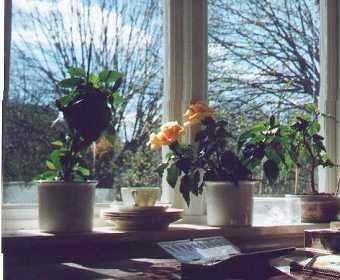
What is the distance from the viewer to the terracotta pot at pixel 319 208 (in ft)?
7.98

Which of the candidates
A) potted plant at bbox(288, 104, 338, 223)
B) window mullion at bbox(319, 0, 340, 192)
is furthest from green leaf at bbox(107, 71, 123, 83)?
window mullion at bbox(319, 0, 340, 192)

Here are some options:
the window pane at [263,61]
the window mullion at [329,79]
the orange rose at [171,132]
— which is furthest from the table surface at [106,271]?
the window mullion at [329,79]

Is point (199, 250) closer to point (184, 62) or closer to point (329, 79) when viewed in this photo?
point (184, 62)

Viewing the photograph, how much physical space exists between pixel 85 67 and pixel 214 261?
1018 mm

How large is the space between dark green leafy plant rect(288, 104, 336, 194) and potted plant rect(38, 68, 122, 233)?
83 centimetres

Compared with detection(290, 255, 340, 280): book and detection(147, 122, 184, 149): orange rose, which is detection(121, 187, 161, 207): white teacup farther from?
detection(290, 255, 340, 280): book

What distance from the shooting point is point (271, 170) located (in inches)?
90.4

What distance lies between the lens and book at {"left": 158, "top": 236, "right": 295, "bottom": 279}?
1412mm

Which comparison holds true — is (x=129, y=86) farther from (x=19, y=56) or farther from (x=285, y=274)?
(x=285, y=274)

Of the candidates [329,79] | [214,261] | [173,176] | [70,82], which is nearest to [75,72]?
[70,82]

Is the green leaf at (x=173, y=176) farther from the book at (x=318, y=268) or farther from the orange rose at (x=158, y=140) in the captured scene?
the book at (x=318, y=268)

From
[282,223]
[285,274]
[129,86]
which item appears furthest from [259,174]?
[285,274]

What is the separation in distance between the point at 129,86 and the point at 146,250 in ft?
2.18

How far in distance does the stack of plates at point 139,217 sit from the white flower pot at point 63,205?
118 mm
